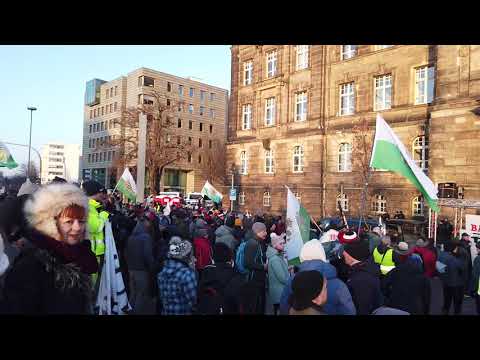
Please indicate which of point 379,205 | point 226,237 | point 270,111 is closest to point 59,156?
point 270,111

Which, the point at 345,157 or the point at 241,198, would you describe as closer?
the point at 345,157

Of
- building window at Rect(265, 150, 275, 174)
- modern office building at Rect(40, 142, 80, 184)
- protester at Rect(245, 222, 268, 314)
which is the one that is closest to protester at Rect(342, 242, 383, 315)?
protester at Rect(245, 222, 268, 314)

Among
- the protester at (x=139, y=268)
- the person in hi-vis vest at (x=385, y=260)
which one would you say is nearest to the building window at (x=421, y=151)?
the person in hi-vis vest at (x=385, y=260)

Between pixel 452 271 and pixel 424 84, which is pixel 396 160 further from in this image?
pixel 424 84

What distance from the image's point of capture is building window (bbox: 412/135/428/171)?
26.5m

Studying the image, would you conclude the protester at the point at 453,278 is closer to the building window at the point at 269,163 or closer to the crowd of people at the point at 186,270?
the crowd of people at the point at 186,270

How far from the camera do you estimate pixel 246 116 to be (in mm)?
39688

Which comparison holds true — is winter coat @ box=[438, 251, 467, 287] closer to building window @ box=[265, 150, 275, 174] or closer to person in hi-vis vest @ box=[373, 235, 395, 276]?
person in hi-vis vest @ box=[373, 235, 395, 276]

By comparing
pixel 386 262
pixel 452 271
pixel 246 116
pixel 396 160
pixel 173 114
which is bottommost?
pixel 452 271

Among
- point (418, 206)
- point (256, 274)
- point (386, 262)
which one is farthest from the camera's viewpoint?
point (418, 206)

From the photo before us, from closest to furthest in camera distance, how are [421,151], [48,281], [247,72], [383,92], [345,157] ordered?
[48,281] → [421,151] → [383,92] → [345,157] → [247,72]

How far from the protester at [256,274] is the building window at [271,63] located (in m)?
31.5

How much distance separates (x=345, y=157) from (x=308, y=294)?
28.3 m
